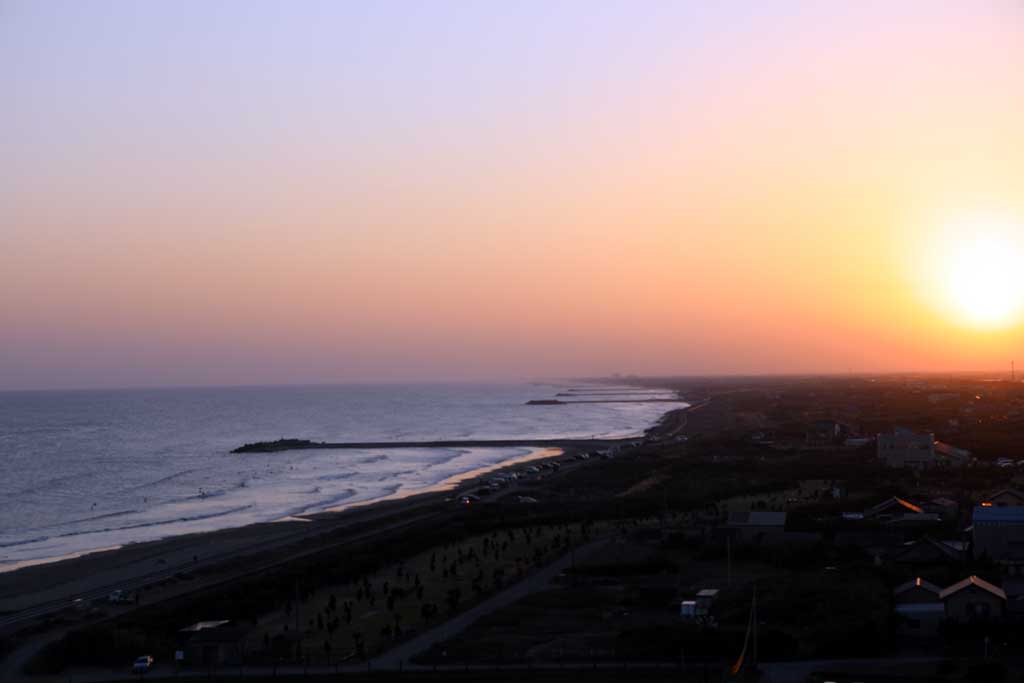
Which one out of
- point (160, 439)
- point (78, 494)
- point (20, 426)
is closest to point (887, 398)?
point (160, 439)

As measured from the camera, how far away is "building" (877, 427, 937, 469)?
58281mm

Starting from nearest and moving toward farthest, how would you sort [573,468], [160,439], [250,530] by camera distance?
[250,530] < [573,468] < [160,439]

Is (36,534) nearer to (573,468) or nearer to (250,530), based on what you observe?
(250,530)

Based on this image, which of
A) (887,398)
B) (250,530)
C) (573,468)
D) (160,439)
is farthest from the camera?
(887,398)

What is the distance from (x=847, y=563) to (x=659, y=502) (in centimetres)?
1714

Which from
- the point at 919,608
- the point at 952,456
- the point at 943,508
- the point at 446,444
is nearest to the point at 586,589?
the point at 919,608

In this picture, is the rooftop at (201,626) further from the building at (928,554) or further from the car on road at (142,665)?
the building at (928,554)

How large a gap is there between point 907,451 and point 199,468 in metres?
48.1

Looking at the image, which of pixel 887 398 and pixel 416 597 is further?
pixel 887 398

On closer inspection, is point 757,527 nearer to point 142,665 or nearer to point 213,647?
point 213,647

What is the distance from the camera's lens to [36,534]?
45.0 meters

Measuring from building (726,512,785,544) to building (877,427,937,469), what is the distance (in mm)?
25513

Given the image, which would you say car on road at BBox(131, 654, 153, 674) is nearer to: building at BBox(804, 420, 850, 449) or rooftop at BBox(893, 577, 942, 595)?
rooftop at BBox(893, 577, 942, 595)

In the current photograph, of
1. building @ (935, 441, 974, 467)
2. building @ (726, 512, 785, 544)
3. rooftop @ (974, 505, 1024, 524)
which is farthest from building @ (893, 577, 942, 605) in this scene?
building @ (935, 441, 974, 467)
